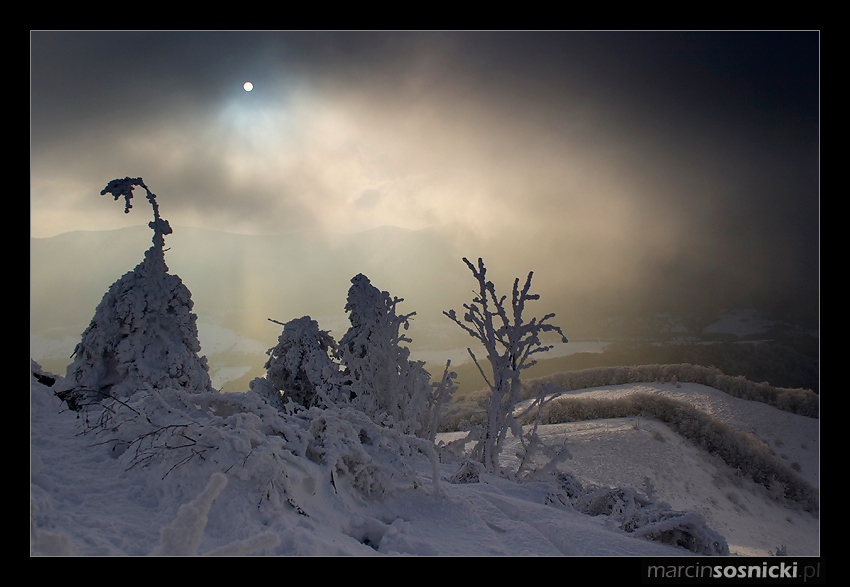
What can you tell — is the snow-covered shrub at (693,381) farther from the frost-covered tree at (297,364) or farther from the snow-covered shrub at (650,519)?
the frost-covered tree at (297,364)

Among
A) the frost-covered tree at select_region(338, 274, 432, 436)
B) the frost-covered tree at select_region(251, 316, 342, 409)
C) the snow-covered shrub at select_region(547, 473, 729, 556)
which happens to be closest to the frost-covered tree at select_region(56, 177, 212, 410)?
the frost-covered tree at select_region(251, 316, 342, 409)

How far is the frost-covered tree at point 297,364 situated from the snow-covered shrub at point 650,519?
19.3 feet

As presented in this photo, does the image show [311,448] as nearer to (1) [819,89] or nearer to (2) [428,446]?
(2) [428,446]

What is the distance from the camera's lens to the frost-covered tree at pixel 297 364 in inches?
369

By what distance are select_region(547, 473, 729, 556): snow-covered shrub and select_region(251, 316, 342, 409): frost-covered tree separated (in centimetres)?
587

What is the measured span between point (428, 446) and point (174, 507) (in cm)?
177

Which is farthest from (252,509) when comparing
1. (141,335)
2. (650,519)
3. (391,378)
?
(141,335)

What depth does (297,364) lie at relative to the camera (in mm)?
9609

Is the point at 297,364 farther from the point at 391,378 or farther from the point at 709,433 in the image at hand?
the point at 709,433

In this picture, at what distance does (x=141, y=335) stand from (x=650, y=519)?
24.9 feet

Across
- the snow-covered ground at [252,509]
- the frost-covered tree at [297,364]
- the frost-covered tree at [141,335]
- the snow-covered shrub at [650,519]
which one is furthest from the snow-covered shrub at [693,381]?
the frost-covered tree at [141,335]
